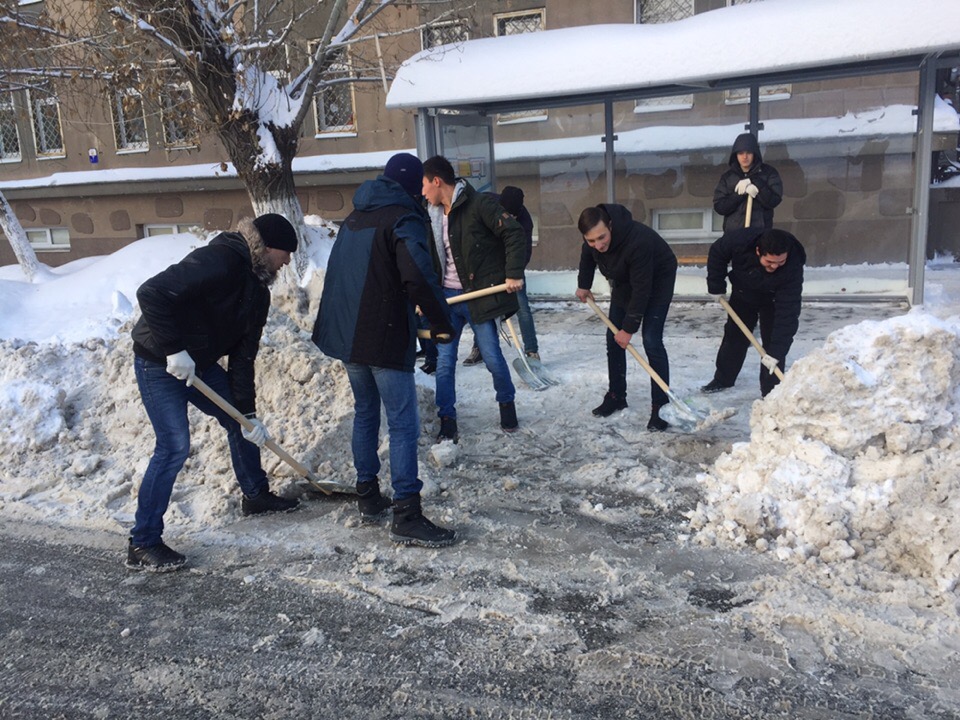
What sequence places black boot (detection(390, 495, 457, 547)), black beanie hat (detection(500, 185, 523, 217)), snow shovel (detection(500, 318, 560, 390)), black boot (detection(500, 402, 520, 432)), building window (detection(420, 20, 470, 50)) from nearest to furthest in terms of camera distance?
black boot (detection(390, 495, 457, 547))
black boot (detection(500, 402, 520, 432))
snow shovel (detection(500, 318, 560, 390))
black beanie hat (detection(500, 185, 523, 217))
building window (detection(420, 20, 470, 50))

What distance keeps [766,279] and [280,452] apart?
326cm

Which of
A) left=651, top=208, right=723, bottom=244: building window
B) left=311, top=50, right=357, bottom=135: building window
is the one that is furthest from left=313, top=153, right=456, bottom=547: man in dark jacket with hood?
left=311, top=50, right=357, bottom=135: building window

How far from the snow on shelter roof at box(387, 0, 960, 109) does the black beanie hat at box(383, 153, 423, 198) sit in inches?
159

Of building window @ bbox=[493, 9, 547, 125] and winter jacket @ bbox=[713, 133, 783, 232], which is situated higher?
building window @ bbox=[493, 9, 547, 125]

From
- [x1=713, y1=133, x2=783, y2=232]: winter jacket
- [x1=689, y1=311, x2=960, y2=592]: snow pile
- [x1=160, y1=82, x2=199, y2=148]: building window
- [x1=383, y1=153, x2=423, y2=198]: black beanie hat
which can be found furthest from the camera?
[x1=160, y1=82, x2=199, y2=148]: building window

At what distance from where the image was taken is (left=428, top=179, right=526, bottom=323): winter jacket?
525cm

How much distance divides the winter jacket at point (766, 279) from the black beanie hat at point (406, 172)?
2.45 metres

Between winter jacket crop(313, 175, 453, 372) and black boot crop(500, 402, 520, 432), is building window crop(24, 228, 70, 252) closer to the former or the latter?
black boot crop(500, 402, 520, 432)

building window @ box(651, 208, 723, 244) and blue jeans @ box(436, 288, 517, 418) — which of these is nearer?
blue jeans @ box(436, 288, 517, 418)

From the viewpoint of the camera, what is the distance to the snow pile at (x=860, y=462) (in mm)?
3584

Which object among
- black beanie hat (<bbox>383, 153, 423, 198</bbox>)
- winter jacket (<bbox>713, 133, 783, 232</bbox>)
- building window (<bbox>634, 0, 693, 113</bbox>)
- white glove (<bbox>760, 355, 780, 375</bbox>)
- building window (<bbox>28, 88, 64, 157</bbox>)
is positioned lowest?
white glove (<bbox>760, 355, 780, 375</bbox>)

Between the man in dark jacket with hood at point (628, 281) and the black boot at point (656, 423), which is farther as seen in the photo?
the black boot at point (656, 423)

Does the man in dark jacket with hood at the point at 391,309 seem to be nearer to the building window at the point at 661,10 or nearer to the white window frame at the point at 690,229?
the white window frame at the point at 690,229

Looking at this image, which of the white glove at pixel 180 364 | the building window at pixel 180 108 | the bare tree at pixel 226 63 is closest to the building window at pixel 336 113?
the building window at pixel 180 108
